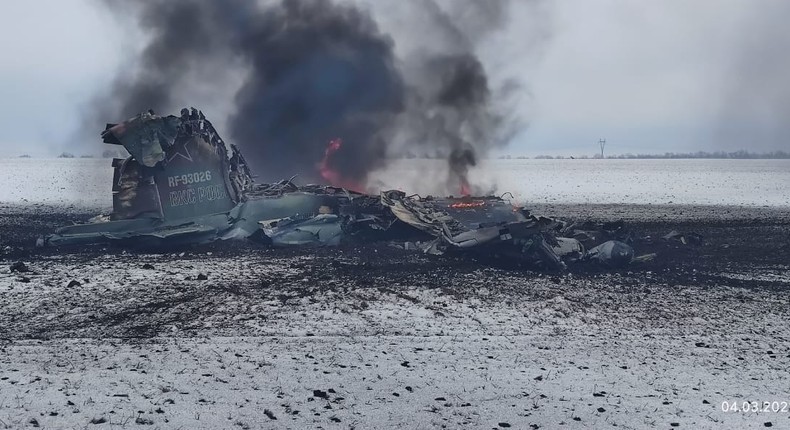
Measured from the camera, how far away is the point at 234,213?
2014 cm

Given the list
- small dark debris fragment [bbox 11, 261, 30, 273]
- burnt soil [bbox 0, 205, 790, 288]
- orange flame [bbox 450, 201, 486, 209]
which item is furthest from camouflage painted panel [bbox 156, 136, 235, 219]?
orange flame [bbox 450, 201, 486, 209]

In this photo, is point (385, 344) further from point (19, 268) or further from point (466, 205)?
point (466, 205)

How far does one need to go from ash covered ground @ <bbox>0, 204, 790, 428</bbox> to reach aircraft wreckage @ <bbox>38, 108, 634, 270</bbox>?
4.59ft

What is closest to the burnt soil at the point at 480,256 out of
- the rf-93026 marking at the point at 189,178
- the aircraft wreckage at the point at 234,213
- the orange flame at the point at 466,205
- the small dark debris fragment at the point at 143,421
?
the aircraft wreckage at the point at 234,213

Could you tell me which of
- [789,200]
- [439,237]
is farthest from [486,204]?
[789,200]

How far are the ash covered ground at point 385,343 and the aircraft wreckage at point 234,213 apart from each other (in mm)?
1400

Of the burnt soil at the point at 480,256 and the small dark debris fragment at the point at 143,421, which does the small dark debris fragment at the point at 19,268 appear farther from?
the small dark debris fragment at the point at 143,421

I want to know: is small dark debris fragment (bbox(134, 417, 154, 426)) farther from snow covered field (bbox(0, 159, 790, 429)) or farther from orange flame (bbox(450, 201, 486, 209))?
orange flame (bbox(450, 201, 486, 209))

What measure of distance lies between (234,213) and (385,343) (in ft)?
38.4

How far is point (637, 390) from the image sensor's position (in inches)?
309

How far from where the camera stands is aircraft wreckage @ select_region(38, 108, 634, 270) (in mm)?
18125
